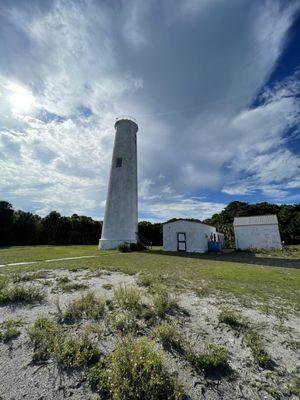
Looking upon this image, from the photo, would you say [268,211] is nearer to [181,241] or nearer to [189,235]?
[189,235]

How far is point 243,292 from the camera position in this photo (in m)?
6.43

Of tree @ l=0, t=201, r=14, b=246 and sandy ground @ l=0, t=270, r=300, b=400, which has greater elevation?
tree @ l=0, t=201, r=14, b=246

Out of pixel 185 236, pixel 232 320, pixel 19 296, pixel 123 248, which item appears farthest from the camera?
pixel 185 236

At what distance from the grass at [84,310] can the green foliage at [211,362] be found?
7.39 ft

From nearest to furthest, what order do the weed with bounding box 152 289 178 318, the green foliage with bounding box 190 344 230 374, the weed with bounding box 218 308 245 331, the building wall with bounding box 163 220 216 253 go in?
the green foliage with bounding box 190 344 230 374, the weed with bounding box 218 308 245 331, the weed with bounding box 152 289 178 318, the building wall with bounding box 163 220 216 253

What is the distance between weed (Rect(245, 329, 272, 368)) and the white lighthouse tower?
18051 millimetres

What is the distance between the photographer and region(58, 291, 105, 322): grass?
4.36m

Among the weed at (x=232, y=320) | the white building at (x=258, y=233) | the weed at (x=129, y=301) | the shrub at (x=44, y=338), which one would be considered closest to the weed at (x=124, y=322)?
the weed at (x=129, y=301)

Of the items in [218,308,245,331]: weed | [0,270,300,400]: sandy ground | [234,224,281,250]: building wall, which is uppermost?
[234,224,281,250]: building wall

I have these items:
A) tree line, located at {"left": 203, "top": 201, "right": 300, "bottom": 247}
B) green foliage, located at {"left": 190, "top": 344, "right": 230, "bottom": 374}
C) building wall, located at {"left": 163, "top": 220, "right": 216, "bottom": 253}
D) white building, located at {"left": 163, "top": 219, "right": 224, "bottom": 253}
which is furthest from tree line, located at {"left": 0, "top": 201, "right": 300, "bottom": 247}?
green foliage, located at {"left": 190, "top": 344, "right": 230, "bottom": 374}

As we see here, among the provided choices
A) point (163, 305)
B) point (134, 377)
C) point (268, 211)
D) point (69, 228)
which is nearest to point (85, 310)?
point (163, 305)

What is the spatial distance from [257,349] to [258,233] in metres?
23.1

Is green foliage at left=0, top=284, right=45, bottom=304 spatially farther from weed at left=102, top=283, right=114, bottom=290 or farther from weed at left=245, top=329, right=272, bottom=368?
weed at left=245, top=329, right=272, bottom=368

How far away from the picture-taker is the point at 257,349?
135 inches
